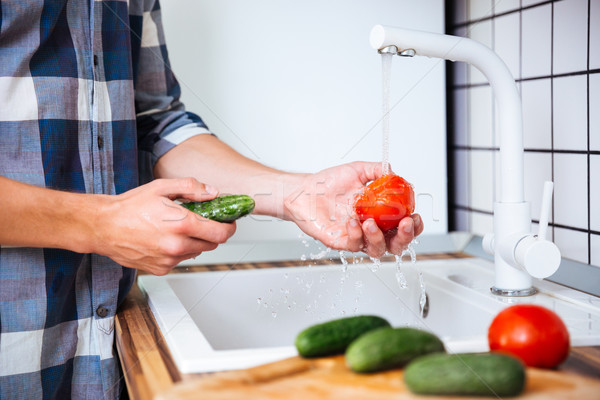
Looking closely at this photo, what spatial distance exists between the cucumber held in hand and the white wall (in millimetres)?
557

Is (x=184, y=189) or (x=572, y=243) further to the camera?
(x=572, y=243)

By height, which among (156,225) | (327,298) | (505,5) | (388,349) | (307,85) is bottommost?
(327,298)

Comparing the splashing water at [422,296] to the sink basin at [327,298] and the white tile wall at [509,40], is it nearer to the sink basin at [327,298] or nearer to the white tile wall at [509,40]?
the sink basin at [327,298]

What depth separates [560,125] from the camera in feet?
3.72

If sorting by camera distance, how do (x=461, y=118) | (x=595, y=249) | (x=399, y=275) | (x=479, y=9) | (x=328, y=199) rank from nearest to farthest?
(x=595, y=249)
(x=328, y=199)
(x=399, y=275)
(x=479, y=9)
(x=461, y=118)

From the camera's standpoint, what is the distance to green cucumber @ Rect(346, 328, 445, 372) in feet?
2.03

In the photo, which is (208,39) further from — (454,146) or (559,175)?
(559,175)

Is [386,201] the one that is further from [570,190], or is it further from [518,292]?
[570,190]

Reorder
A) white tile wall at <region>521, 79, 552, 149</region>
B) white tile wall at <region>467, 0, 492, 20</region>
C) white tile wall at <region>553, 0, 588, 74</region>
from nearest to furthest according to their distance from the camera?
white tile wall at <region>553, 0, 588, 74</region> < white tile wall at <region>521, 79, 552, 149</region> < white tile wall at <region>467, 0, 492, 20</region>

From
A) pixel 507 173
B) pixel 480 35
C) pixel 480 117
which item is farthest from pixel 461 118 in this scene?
pixel 507 173

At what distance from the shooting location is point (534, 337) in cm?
66

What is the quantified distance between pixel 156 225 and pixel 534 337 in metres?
0.49

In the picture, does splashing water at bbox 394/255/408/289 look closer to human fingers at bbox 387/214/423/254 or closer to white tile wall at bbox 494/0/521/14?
human fingers at bbox 387/214/423/254

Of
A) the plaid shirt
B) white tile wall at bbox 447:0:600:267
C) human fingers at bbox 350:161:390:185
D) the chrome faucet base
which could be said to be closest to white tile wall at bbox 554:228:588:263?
white tile wall at bbox 447:0:600:267
